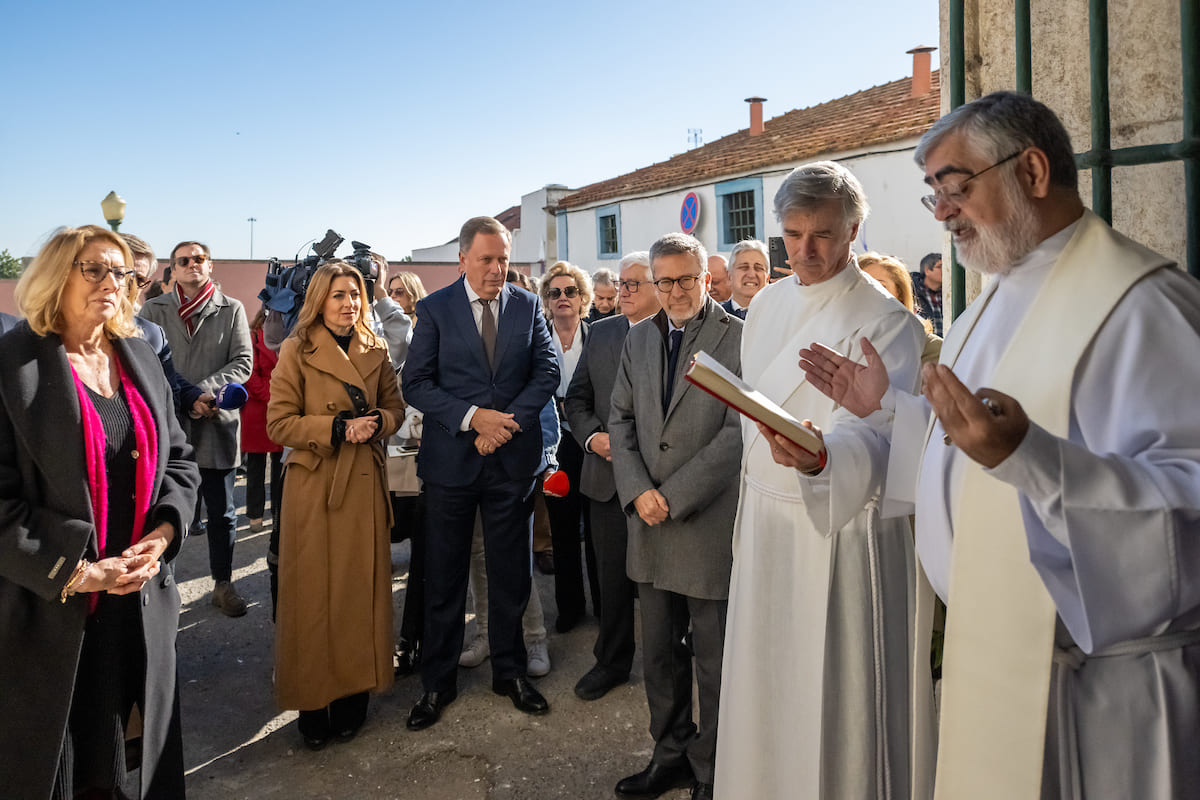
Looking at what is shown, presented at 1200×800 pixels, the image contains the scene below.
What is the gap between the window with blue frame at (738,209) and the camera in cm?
1917

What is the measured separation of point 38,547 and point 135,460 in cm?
46

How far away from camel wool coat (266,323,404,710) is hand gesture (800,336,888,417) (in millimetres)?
2477

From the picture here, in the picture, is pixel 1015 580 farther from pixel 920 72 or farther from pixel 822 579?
pixel 920 72

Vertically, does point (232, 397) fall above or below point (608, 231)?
below

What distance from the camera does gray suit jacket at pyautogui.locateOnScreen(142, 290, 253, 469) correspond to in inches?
227

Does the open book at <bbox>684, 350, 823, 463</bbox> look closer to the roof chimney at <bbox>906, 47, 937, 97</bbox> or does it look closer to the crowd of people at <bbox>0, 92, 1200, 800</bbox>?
the crowd of people at <bbox>0, 92, 1200, 800</bbox>

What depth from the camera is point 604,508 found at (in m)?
4.69

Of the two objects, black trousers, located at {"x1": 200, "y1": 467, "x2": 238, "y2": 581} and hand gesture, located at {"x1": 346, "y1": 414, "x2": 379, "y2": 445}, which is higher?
hand gesture, located at {"x1": 346, "y1": 414, "x2": 379, "y2": 445}

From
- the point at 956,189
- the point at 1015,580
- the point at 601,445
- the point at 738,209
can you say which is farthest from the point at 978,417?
the point at 738,209

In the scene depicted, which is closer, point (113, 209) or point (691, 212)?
point (113, 209)

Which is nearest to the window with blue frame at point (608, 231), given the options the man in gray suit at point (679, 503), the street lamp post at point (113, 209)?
the street lamp post at point (113, 209)

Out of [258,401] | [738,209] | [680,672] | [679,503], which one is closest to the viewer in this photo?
[679,503]

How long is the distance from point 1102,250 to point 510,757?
316 cm

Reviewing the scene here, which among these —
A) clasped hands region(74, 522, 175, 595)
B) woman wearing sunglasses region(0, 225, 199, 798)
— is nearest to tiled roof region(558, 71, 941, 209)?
woman wearing sunglasses region(0, 225, 199, 798)
